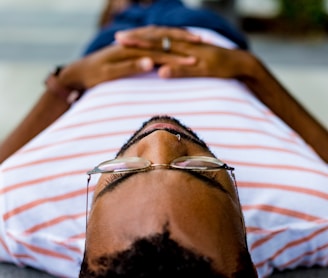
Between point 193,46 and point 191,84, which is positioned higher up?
point 193,46

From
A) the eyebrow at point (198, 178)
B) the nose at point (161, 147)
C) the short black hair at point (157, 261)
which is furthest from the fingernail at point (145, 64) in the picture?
the short black hair at point (157, 261)

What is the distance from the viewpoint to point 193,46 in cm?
153

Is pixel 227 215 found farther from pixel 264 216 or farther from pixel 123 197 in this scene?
pixel 264 216

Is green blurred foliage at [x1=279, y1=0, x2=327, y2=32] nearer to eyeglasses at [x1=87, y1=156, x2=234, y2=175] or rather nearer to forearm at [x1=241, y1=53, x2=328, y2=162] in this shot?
forearm at [x1=241, y1=53, x2=328, y2=162]

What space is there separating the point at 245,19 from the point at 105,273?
350 centimetres

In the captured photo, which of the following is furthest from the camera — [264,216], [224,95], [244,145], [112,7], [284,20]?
[284,20]

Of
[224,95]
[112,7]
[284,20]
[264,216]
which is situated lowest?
[264,216]

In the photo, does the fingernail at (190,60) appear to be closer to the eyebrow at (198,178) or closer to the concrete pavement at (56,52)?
the eyebrow at (198,178)

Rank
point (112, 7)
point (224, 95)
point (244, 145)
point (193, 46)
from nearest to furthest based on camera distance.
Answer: point (244, 145)
point (224, 95)
point (193, 46)
point (112, 7)

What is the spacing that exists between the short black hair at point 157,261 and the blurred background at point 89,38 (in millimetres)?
1865

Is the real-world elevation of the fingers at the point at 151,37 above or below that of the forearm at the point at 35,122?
above

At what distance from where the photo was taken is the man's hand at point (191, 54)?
1470 millimetres

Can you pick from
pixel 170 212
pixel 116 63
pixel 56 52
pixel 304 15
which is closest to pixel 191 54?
pixel 116 63

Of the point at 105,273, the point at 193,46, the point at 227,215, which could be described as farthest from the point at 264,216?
the point at 193,46
